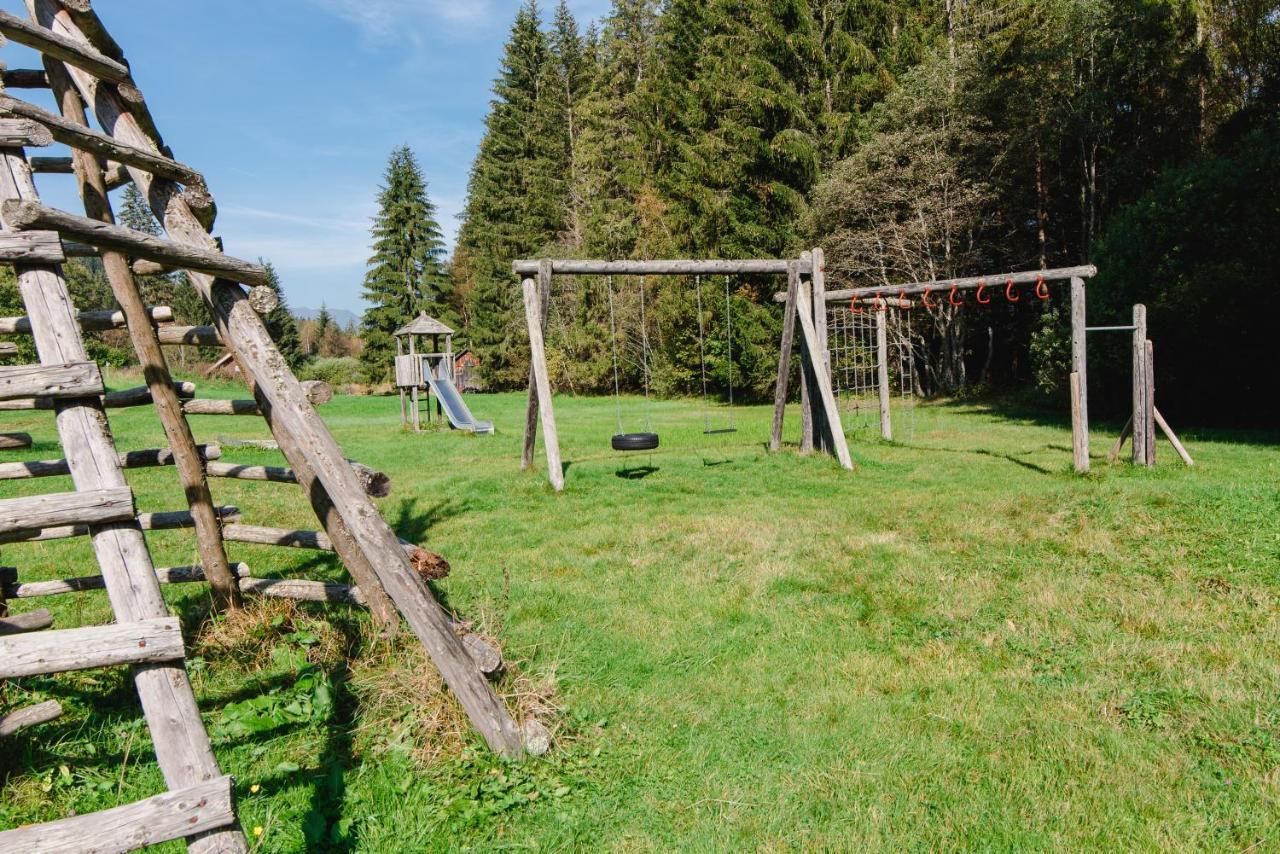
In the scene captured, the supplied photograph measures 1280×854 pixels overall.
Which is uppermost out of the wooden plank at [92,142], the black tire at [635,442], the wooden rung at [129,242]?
the wooden plank at [92,142]

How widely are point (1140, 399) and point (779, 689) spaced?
858cm

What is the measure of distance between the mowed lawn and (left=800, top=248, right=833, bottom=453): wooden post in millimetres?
3788

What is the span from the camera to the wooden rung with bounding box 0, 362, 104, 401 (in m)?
2.31

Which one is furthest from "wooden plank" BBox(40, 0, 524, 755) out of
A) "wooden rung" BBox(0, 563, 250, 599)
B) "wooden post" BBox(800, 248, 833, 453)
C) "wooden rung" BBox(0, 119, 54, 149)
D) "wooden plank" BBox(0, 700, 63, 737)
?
"wooden post" BBox(800, 248, 833, 453)

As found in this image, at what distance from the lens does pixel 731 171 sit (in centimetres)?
2772

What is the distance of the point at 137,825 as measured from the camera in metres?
2.03

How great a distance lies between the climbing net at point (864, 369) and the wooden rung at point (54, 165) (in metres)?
11.0

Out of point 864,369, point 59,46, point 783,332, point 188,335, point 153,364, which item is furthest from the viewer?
point 864,369

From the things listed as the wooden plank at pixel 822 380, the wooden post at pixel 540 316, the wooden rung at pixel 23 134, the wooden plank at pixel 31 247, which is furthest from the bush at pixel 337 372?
the wooden plank at pixel 31 247

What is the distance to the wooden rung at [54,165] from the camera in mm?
4250

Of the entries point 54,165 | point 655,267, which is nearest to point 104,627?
point 54,165

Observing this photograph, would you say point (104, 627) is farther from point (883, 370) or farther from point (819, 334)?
point (883, 370)

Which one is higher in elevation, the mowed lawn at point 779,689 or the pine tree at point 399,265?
the pine tree at point 399,265

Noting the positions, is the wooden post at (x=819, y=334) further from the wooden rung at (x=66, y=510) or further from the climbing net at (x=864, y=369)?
the wooden rung at (x=66, y=510)
